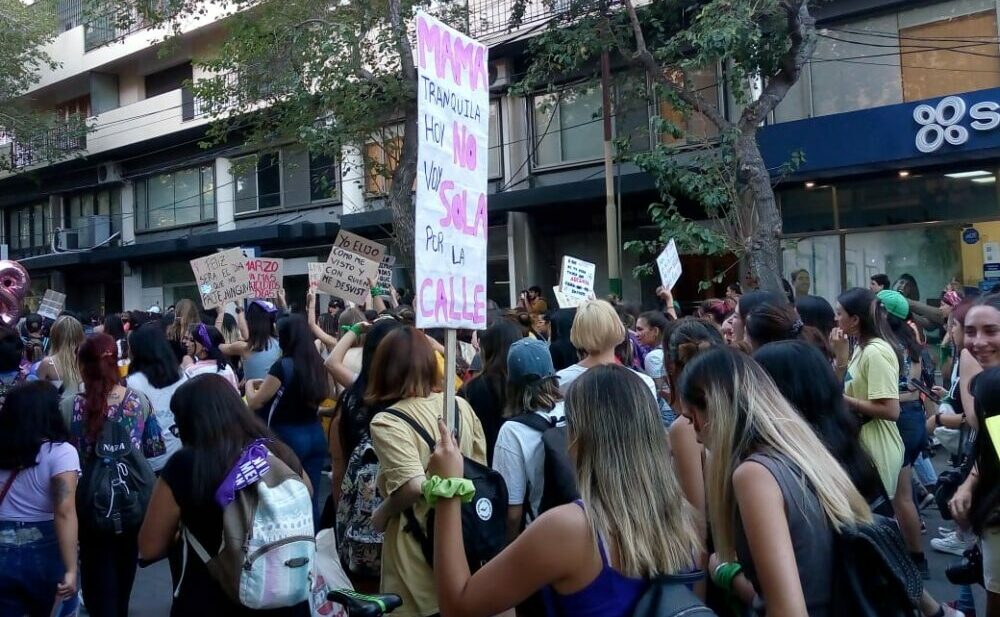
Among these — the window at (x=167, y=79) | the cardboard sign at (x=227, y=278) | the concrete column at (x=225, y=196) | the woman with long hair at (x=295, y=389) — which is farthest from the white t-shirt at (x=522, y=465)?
the window at (x=167, y=79)

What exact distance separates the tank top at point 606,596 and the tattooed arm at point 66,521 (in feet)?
9.71

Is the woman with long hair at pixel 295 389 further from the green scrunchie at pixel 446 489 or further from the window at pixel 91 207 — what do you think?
the window at pixel 91 207

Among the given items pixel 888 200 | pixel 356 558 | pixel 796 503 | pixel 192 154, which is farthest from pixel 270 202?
pixel 796 503

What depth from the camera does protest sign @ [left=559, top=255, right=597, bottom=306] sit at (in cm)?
1005

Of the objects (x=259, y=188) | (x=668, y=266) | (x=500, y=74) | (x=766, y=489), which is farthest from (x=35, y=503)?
(x=259, y=188)

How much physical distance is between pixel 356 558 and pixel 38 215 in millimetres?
34295

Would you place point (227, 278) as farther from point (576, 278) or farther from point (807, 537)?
point (807, 537)

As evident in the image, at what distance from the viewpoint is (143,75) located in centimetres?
3009

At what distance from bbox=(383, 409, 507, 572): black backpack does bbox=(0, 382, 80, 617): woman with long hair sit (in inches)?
75.6

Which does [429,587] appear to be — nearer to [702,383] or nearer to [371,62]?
[702,383]

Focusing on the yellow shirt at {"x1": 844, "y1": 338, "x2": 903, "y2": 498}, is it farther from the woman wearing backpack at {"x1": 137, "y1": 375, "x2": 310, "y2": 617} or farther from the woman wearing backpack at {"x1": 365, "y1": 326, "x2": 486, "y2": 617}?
the woman wearing backpack at {"x1": 137, "y1": 375, "x2": 310, "y2": 617}

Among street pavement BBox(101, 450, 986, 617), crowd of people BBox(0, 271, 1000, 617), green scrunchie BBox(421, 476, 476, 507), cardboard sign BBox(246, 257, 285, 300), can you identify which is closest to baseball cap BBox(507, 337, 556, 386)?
crowd of people BBox(0, 271, 1000, 617)

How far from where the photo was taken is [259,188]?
1030 inches

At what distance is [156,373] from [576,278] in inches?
197
